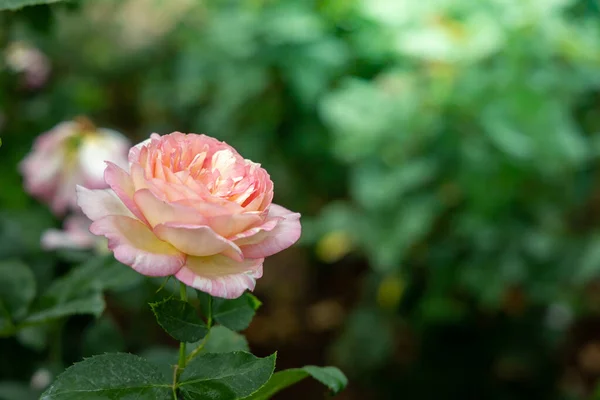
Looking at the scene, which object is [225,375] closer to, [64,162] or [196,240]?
[196,240]

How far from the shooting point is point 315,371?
43 cm

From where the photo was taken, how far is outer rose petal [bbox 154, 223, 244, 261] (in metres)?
0.34

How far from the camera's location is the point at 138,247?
1.16ft

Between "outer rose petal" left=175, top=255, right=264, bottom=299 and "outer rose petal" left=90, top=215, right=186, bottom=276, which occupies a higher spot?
"outer rose petal" left=90, top=215, right=186, bottom=276

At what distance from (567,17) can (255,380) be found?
1664 mm

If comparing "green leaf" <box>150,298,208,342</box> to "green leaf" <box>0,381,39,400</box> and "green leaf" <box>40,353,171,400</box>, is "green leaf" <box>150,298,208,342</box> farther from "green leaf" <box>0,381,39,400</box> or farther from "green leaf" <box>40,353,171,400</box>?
"green leaf" <box>0,381,39,400</box>

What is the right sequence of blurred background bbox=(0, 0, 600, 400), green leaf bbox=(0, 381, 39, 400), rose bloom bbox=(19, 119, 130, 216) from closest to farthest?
1. green leaf bbox=(0, 381, 39, 400)
2. rose bloom bbox=(19, 119, 130, 216)
3. blurred background bbox=(0, 0, 600, 400)

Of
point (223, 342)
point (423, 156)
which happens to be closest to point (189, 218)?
point (223, 342)

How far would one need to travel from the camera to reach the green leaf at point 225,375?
36 centimetres

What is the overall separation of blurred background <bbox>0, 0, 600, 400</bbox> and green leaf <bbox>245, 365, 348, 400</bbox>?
2.46 ft

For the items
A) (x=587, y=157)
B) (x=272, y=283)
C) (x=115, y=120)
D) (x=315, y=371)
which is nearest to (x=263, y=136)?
(x=272, y=283)

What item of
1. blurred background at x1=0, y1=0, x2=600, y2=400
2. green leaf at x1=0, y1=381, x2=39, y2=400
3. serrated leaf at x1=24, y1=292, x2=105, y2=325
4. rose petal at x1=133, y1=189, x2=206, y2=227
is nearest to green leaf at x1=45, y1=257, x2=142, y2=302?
serrated leaf at x1=24, y1=292, x2=105, y2=325

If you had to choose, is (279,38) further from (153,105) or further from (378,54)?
(153,105)

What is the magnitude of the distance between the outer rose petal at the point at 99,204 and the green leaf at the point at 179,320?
0.18 ft
